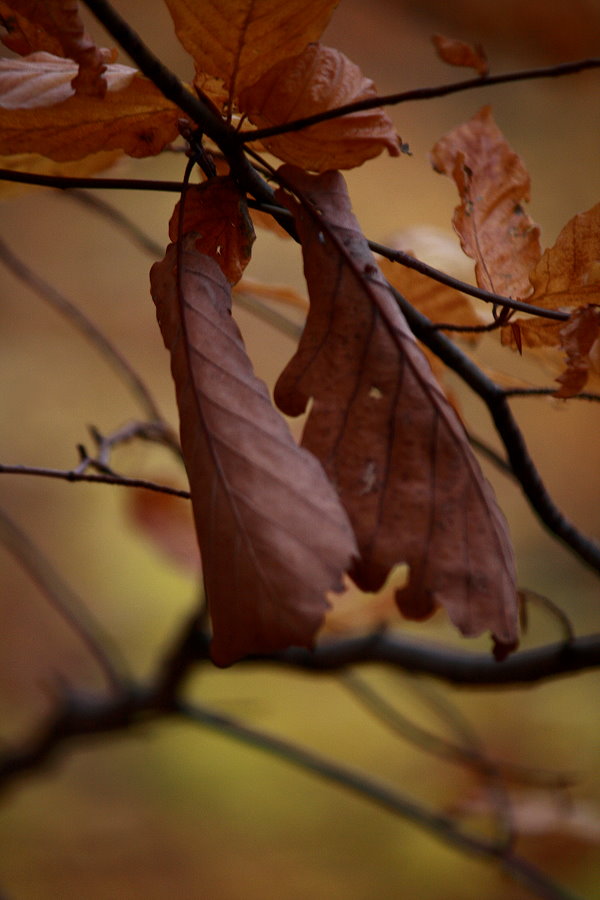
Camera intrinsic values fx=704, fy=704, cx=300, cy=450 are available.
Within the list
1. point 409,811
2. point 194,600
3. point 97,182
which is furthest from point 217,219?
point 194,600

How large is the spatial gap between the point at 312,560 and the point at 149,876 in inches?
51.7

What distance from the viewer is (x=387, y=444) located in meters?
0.20

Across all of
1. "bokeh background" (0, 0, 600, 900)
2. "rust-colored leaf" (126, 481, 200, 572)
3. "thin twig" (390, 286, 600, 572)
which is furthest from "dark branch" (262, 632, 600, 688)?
"bokeh background" (0, 0, 600, 900)

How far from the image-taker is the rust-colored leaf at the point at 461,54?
0.19m

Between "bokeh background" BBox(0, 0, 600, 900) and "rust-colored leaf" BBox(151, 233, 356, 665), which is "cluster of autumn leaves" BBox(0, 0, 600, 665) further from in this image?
"bokeh background" BBox(0, 0, 600, 900)

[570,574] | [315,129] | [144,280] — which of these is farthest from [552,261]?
[144,280]

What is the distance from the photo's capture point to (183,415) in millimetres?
194

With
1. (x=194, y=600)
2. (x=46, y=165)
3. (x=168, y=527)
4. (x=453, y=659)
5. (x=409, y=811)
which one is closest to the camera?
(x=46, y=165)

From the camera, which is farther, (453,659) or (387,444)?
(453,659)

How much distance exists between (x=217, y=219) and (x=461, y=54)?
0.28 feet

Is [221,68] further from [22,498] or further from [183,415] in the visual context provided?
[22,498]

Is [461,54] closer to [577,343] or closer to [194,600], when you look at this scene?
[577,343]

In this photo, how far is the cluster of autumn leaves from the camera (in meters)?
0.18

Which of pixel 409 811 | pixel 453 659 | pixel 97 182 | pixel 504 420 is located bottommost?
pixel 409 811
